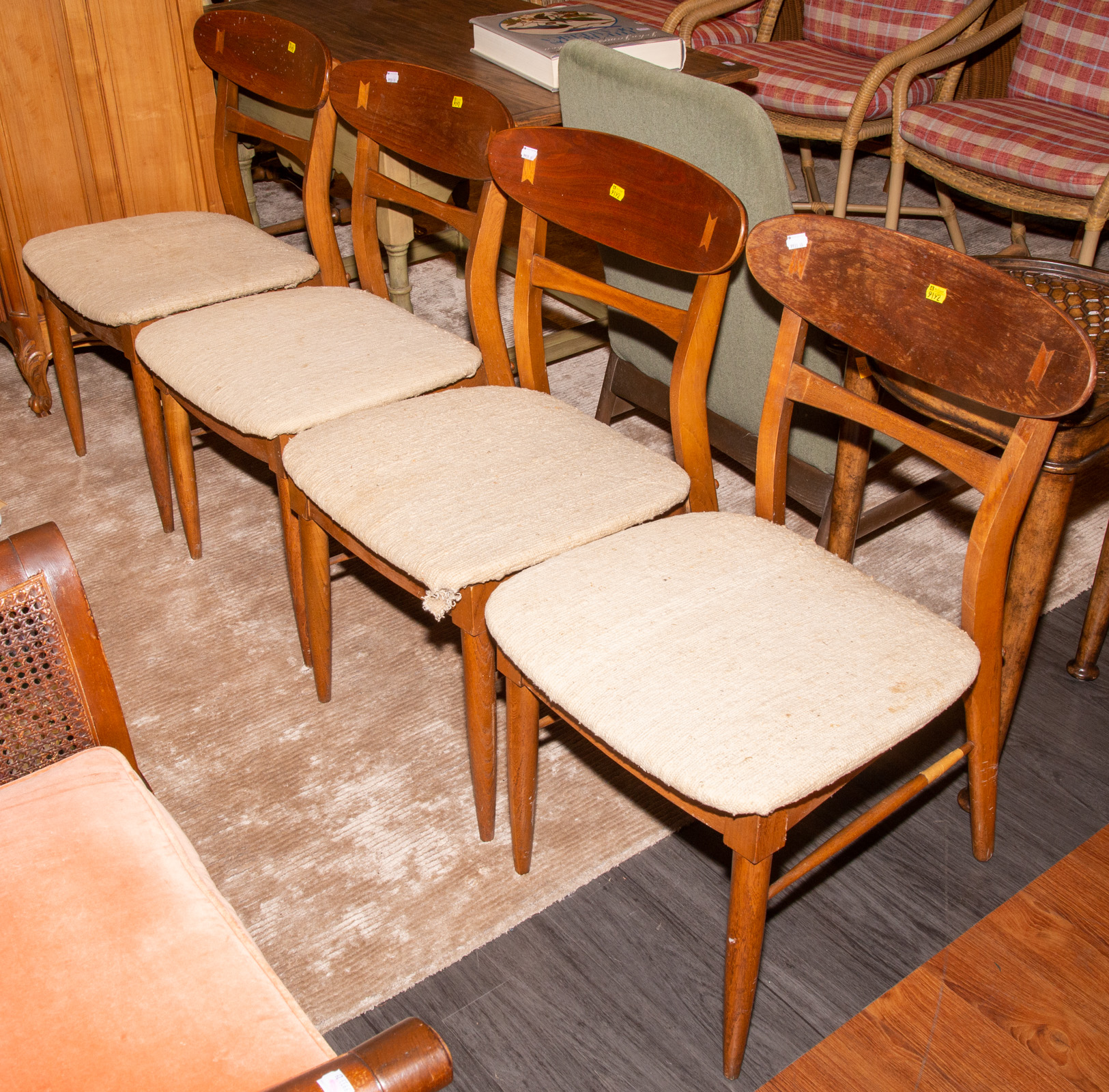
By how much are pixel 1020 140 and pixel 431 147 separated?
147cm

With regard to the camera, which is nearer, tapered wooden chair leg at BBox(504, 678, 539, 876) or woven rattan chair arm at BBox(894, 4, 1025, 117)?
tapered wooden chair leg at BBox(504, 678, 539, 876)

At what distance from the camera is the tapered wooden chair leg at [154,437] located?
Result: 1.90 metres

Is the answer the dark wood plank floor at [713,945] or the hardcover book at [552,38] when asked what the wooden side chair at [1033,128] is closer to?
the hardcover book at [552,38]

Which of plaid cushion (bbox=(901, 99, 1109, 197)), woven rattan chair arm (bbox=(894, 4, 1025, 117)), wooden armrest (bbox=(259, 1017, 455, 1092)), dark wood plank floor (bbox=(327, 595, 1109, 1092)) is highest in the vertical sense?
woven rattan chair arm (bbox=(894, 4, 1025, 117))

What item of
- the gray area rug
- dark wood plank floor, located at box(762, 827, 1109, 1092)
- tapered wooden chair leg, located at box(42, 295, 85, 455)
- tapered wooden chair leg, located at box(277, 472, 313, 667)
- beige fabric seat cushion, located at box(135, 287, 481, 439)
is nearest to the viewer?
dark wood plank floor, located at box(762, 827, 1109, 1092)

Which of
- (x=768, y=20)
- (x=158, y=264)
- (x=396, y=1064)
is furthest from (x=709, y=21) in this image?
(x=396, y=1064)

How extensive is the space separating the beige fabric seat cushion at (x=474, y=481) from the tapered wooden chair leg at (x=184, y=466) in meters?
0.46

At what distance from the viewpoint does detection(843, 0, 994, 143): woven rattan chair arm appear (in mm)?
2717

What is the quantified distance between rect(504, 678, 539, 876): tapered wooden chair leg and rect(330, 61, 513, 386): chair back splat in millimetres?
545

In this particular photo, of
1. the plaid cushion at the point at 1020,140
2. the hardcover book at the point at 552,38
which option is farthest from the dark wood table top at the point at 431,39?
the plaid cushion at the point at 1020,140

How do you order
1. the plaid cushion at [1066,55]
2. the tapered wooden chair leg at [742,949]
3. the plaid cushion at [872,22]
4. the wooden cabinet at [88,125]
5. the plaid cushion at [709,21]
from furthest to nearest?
the plaid cushion at [709,21] → the plaid cushion at [872,22] → the plaid cushion at [1066,55] → the wooden cabinet at [88,125] → the tapered wooden chair leg at [742,949]

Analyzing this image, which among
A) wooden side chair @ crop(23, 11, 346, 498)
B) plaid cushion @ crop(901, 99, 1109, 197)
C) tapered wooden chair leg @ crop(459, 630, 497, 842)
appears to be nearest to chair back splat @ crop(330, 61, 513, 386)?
wooden side chair @ crop(23, 11, 346, 498)

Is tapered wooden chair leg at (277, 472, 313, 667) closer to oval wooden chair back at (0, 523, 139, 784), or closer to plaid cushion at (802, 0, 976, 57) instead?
oval wooden chair back at (0, 523, 139, 784)

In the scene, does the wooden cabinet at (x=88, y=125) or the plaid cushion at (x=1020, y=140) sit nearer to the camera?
the wooden cabinet at (x=88, y=125)
